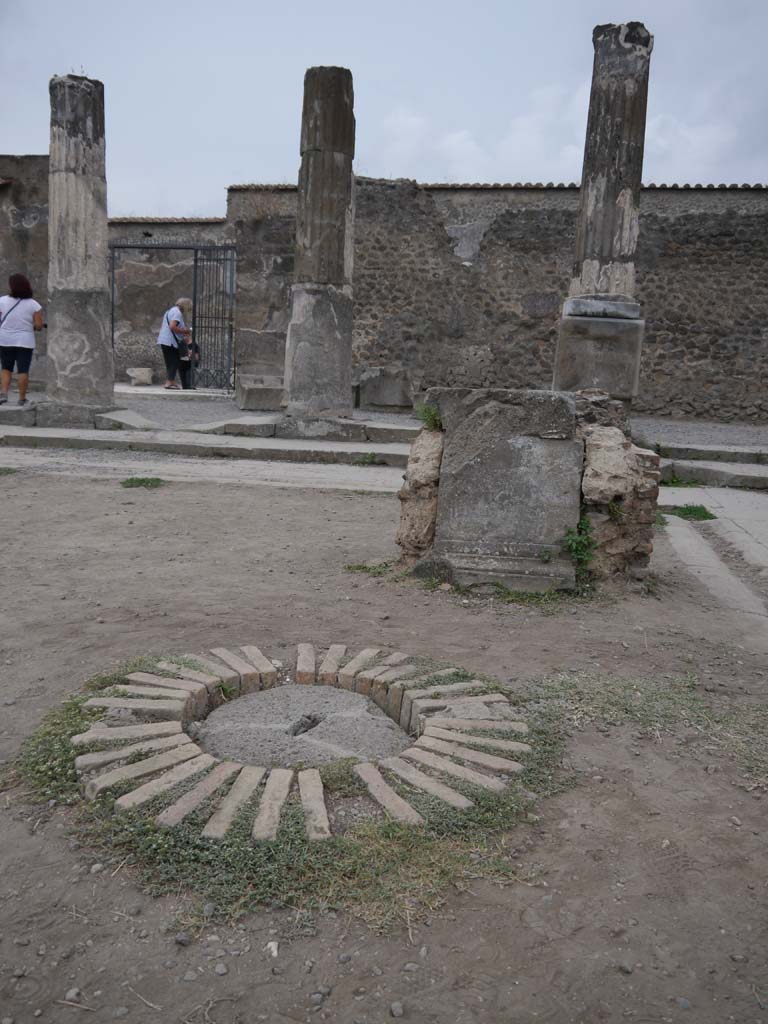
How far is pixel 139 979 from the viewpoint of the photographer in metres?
1.50

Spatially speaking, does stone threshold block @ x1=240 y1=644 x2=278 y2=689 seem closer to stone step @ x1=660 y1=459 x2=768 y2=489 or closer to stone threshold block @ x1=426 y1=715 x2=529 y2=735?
stone threshold block @ x1=426 y1=715 x2=529 y2=735

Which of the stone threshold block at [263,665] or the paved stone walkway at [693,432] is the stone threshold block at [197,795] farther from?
the paved stone walkway at [693,432]

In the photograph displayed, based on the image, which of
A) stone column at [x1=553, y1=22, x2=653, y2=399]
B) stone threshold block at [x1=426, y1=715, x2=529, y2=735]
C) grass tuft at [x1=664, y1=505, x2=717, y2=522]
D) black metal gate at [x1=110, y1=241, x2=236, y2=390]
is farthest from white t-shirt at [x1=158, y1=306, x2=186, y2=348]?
stone threshold block at [x1=426, y1=715, x2=529, y2=735]

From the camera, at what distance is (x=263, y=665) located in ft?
9.52

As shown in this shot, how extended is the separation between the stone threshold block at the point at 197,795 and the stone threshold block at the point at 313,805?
0.63ft

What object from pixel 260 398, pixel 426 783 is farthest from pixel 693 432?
pixel 426 783

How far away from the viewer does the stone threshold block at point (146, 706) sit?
97.3 inches

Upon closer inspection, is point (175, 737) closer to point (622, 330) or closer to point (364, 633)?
point (364, 633)

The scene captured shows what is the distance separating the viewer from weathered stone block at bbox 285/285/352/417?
1074cm

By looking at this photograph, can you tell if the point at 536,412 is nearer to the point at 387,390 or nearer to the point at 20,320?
the point at 20,320

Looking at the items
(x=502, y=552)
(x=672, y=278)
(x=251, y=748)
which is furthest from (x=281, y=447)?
(x=672, y=278)

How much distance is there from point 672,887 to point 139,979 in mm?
1125

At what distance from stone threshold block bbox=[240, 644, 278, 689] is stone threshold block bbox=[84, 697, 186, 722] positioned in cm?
37

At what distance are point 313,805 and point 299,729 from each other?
0.51 m
